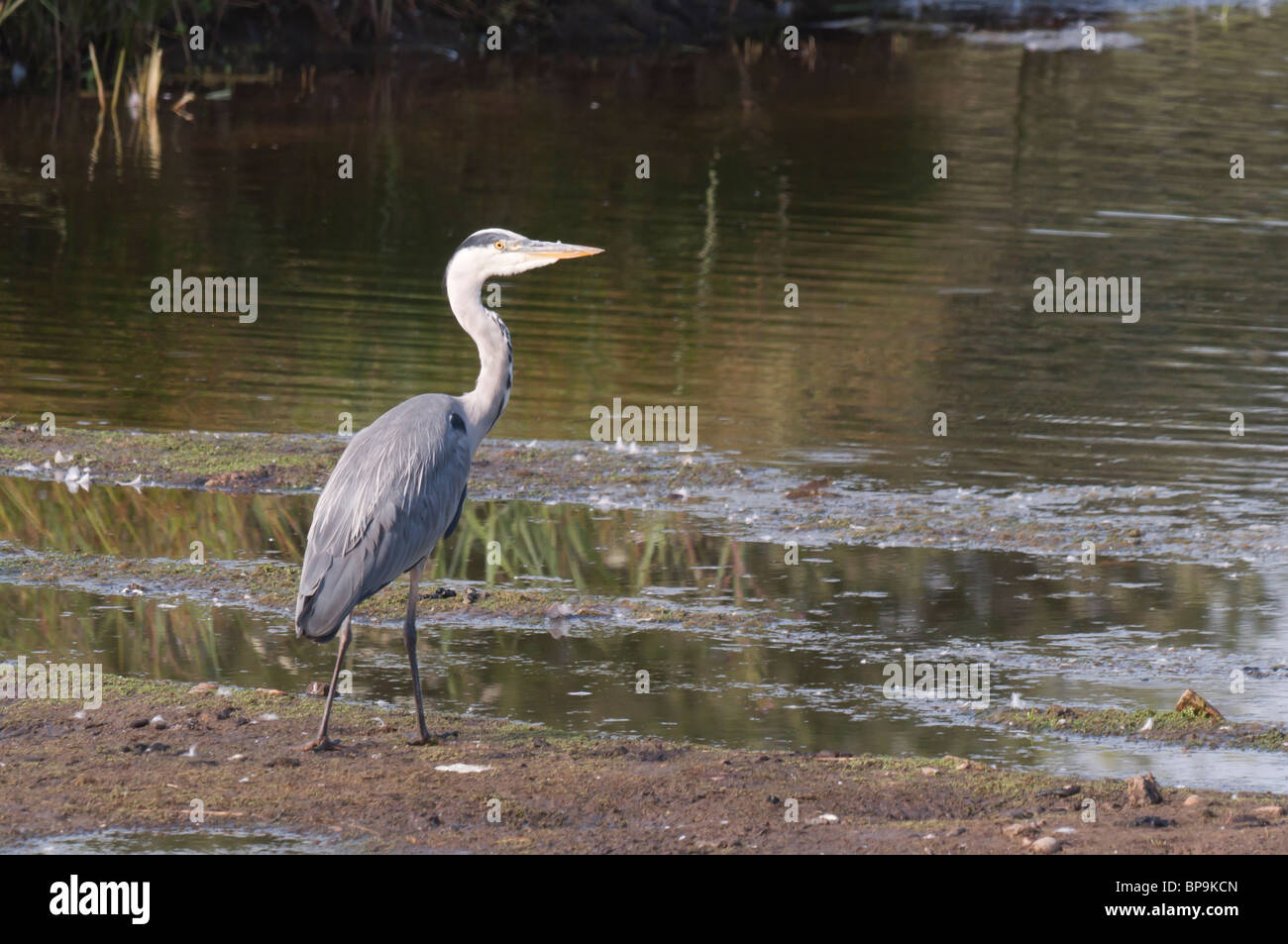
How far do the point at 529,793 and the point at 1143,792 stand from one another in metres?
2.16

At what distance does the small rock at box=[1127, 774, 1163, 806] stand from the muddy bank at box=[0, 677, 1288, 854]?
0.04 m

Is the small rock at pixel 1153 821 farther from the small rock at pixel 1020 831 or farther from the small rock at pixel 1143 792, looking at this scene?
the small rock at pixel 1020 831

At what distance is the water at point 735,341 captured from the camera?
806 centimetres

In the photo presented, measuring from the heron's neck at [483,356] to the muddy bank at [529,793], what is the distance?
53.6 inches

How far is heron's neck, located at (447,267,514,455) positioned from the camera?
25.3 feet

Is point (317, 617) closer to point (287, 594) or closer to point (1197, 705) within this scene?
point (287, 594)

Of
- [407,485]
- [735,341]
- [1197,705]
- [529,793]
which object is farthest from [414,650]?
[735,341]

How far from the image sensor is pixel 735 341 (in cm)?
1484

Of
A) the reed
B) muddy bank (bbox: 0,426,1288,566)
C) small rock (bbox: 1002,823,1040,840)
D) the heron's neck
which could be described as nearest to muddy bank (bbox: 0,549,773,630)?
the heron's neck

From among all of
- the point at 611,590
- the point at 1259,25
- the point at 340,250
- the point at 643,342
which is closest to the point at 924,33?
the point at 1259,25

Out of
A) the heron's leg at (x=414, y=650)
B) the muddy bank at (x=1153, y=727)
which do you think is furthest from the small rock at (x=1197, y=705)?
the heron's leg at (x=414, y=650)

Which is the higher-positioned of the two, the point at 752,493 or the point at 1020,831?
the point at 752,493

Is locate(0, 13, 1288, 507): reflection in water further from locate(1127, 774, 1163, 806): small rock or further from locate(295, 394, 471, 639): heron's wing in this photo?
locate(1127, 774, 1163, 806): small rock

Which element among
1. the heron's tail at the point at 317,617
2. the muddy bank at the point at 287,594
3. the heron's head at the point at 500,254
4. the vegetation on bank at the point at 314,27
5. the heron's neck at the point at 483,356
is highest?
the vegetation on bank at the point at 314,27
